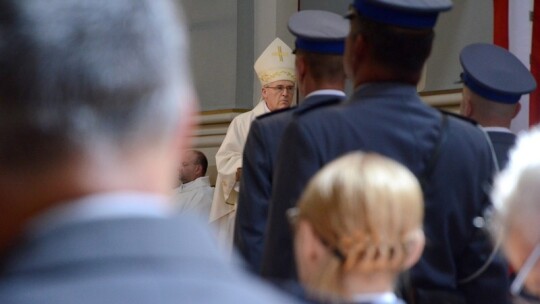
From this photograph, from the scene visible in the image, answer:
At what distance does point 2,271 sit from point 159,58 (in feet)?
0.80

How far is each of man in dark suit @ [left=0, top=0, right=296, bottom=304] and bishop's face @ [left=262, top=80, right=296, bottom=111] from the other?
6110 millimetres

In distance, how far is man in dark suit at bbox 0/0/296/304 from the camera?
921 mm

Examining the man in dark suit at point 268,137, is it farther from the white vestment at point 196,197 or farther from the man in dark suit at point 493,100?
the white vestment at point 196,197

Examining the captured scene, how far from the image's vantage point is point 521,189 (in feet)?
7.60

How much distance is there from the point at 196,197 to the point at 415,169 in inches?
253

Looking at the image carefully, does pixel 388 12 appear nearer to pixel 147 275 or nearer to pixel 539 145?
pixel 539 145

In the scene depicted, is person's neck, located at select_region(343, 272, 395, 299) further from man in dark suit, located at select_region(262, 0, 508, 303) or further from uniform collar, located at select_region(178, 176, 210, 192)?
uniform collar, located at select_region(178, 176, 210, 192)

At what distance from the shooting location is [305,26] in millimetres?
4297

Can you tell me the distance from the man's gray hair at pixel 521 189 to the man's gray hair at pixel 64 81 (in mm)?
1374

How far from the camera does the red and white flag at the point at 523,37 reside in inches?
224

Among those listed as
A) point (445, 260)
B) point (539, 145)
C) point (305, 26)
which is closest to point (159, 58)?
point (539, 145)

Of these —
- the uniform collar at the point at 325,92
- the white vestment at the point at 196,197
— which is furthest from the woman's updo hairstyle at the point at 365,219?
the white vestment at the point at 196,197

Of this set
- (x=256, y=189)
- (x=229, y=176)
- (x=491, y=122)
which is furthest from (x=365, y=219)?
(x=229, y=176)

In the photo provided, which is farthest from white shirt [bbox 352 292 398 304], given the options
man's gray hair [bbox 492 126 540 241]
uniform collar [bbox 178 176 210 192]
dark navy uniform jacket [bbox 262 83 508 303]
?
uniform collar [bbox 178 176 210 192]
